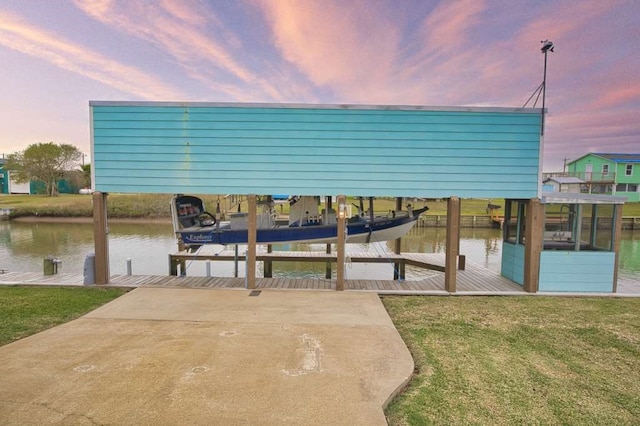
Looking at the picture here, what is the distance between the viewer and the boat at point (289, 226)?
1045 cm

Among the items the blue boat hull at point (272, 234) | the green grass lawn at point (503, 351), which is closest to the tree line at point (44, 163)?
the blue boat hull at point (272, 234)

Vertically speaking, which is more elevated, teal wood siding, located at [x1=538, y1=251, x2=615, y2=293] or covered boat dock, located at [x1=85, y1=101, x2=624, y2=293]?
covered boat dock, located at [x1=85, y1=101, x2=624, y2=293]

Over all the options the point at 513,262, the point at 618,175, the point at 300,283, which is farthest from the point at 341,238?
the point at 618,175

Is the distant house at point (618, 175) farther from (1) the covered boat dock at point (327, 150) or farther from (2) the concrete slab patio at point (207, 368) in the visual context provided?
(2) the concrete slab patio at point (207, 368)

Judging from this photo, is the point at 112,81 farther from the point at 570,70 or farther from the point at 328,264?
the point at 570,70

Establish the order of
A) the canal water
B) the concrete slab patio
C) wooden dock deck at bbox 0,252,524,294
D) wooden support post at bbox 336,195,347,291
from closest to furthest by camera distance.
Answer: the concrete slab patio
wooden support post at bbox 336,195,347,291
wooden dock deck at bbox 0,252,524,294
the canal water

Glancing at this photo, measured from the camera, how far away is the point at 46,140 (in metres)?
46.7

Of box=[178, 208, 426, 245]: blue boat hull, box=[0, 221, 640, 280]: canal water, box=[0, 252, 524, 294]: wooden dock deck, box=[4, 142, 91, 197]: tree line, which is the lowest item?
box=[0, 221, 640, 280]: canal water

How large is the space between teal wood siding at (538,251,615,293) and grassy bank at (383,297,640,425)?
75cm

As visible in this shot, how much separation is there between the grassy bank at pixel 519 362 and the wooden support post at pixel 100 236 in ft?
22.9

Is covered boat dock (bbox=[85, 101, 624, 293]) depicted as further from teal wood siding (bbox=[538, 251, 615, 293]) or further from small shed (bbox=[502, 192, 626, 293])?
teal wood siding (bbox=[538, 251, 615, 293])

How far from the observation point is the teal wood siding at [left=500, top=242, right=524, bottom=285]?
8.85 m

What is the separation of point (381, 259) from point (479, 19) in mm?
9950

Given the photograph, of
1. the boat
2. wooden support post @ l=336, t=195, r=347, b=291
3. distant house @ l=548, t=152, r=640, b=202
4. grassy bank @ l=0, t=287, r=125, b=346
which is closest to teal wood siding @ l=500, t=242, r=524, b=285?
the boat
